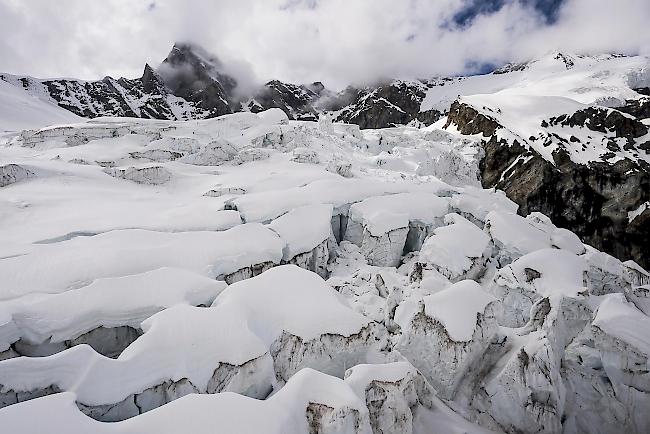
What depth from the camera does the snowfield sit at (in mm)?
6055

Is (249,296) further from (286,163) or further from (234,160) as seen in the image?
(234,160)

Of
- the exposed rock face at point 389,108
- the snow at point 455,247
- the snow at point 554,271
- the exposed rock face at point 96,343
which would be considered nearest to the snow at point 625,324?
the snow at point 554,271

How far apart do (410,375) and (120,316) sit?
6583mm

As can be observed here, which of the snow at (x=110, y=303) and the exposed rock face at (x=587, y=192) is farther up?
the snow at (x=110, y=303)

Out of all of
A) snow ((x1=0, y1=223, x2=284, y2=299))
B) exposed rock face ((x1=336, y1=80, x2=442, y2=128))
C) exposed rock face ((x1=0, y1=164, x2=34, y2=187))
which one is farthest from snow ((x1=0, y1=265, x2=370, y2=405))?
exposed rock face ((x1=336, y1=80, x2=442, y2=128))

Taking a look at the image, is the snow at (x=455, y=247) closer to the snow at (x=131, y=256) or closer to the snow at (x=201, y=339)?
the snow at (x=201, y=339)

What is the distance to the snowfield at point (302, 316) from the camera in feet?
19.9

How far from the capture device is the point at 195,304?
8.70 metres

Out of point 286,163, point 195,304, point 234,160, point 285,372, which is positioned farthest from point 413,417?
point 234,160

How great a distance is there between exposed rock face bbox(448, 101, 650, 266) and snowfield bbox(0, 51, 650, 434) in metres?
23.3

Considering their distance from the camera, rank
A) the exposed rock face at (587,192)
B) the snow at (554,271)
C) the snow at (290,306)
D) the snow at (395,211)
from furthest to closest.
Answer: the exposed rock face at (587,192) → the snow at (395,211) → the snow at (554,271) → the snow at (290,306)

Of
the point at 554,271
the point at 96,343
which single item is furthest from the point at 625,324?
the point at 96,343

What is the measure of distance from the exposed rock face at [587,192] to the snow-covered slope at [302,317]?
23.3 m

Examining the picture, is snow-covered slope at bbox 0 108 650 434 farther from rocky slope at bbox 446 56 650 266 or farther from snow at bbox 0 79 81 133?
snow at bbox 0 79 81 133
